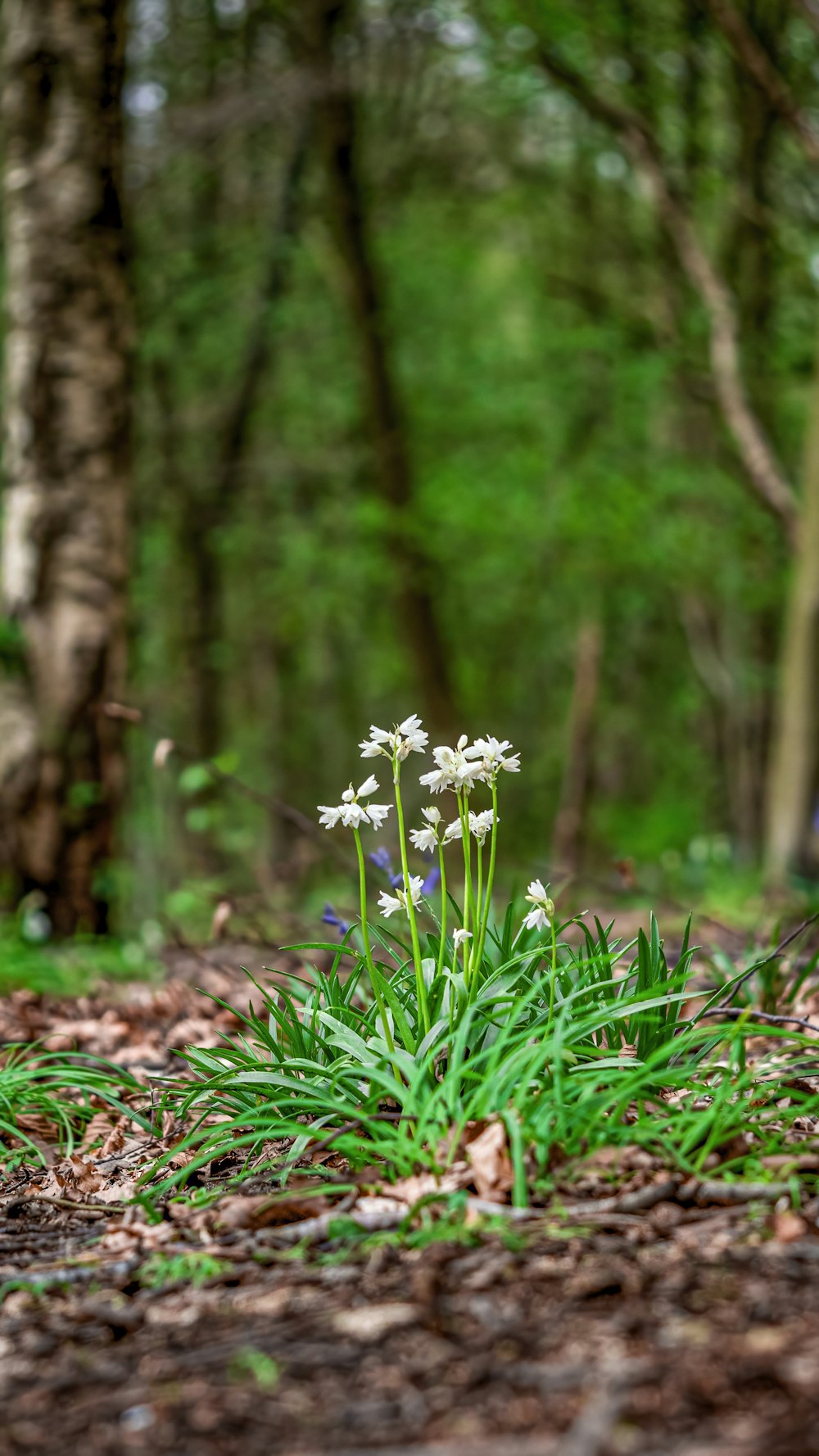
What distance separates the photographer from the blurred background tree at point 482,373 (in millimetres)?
8906

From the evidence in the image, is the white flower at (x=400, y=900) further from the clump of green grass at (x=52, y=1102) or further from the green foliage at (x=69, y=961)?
the green foliage at (x=69, y=961)

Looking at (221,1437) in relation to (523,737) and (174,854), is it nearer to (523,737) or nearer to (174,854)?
(174,854)

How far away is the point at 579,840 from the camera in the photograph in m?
13.9

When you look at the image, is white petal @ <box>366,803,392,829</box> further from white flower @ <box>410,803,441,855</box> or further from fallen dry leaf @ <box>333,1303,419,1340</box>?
fallen dry leaf @ <box>333,1303,419,1340</box>

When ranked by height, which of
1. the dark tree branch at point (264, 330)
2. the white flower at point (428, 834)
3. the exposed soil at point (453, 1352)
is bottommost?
the exposed soil at point (453, 1352)

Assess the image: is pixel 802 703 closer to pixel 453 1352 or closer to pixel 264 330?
pixel 453 1352

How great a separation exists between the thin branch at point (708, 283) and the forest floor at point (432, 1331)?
7057mm

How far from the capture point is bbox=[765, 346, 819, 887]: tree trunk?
734cm

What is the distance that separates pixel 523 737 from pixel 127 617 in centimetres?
1269

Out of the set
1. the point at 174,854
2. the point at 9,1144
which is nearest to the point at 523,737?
the point at 174,854

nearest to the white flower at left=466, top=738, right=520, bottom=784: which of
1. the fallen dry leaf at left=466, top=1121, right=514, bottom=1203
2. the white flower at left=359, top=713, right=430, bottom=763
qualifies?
the white flower at left=359, top=713, right=430, bottom=763

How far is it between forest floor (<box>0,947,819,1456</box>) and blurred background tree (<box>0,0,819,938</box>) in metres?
5.21

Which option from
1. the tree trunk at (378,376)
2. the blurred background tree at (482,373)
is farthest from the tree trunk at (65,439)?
the tree trunk at (378,376)

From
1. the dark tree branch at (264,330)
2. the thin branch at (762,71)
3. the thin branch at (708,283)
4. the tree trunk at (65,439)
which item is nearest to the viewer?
the tree trunk at (65,439)
